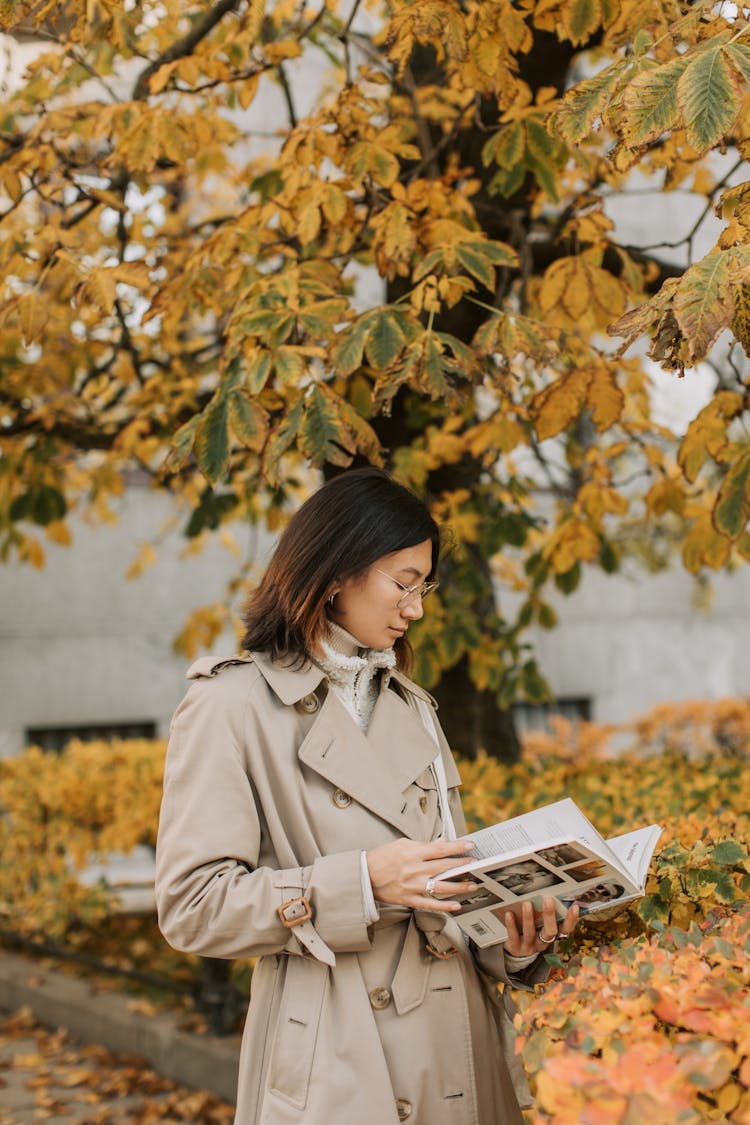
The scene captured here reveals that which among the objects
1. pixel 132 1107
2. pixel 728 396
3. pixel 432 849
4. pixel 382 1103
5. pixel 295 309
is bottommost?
pixel 132 1107

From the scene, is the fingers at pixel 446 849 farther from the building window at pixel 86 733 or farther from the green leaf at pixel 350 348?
the building window at pixel 86 733

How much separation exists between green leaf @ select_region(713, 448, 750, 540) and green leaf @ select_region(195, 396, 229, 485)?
1283 mm

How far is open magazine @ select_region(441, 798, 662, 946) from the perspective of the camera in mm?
1951

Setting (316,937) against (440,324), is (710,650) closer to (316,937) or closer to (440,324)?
(440,324)

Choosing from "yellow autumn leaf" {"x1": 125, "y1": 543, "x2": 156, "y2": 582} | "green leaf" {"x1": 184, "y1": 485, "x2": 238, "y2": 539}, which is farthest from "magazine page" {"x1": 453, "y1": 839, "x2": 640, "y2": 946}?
"yellow autumn leaf" {"x1": 125, "y1": 543, "x2": 156, "y2": 582}

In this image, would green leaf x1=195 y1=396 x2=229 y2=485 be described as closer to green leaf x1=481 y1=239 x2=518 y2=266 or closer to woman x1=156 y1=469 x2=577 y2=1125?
woman x1=156 y1=469 x2=577 y2=1125

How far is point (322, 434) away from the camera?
310cm

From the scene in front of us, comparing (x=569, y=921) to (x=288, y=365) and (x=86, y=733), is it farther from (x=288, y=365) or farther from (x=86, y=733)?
(x=86, y=733)

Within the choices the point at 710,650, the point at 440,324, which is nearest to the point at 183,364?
the point at 440,324

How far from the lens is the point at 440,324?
449 cm

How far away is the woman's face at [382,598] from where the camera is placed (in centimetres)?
237

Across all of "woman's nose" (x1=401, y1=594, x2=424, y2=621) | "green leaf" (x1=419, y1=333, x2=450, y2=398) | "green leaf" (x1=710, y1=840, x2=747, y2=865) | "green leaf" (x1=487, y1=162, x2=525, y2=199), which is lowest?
"green leaf" (x1=710, y1=840, x2=747, y2=865)

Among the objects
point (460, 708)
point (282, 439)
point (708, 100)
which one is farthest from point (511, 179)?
point (460, 708)

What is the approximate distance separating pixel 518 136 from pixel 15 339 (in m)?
2.90
